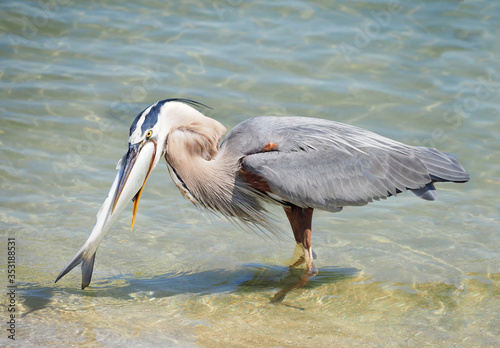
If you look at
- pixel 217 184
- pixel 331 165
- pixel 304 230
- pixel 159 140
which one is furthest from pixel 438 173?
pixel 159 140

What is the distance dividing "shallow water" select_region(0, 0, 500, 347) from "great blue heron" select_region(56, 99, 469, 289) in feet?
1.70

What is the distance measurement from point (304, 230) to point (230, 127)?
112 inches

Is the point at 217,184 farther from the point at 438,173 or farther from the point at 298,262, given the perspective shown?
the point at 438,173

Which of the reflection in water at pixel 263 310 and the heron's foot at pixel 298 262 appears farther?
the heron's foot at pixel 298 262

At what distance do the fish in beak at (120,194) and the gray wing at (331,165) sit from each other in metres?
0.84

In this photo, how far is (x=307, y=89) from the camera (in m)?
8.54

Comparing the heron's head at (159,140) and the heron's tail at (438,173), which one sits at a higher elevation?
the heron's head at (159,140)

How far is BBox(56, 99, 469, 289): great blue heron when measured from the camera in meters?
4.81

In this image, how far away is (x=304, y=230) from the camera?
16.8 feet

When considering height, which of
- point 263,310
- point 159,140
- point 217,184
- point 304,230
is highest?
point 159,140

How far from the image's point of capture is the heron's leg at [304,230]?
198 inches

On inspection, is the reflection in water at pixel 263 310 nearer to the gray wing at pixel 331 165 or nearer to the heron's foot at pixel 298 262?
the heron's foot at pixel 298 262

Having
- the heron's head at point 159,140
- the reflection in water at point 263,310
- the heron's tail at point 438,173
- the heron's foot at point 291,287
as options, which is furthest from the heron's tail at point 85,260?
the heron's tail at point 438,173

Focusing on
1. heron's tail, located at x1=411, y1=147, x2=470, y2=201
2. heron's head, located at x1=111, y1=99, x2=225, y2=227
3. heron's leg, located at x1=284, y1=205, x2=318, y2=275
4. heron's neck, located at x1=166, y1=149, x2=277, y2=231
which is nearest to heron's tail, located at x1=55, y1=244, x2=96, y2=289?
heron's head, located at x1=111, y1=99, x2=225, y2=227
